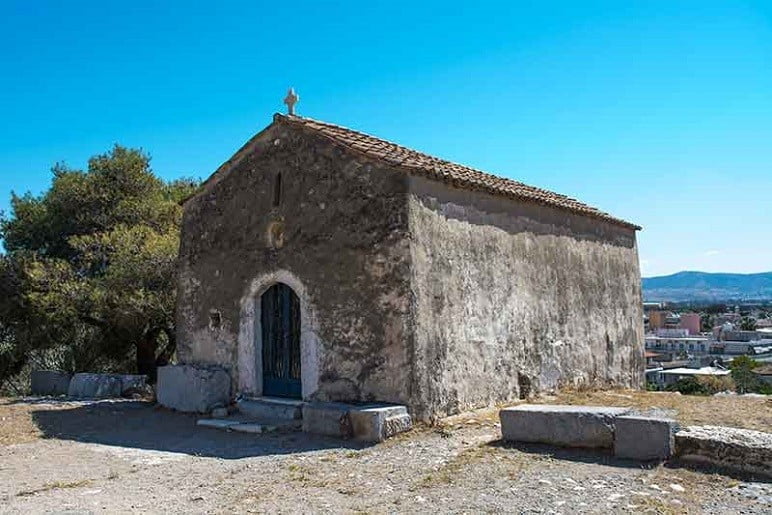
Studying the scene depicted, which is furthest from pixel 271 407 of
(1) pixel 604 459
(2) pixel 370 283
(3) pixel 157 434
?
(1) pixel 604 459

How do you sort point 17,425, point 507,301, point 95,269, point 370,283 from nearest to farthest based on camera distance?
point 370,283 → point 17,425 → point 507,301 → point 95,269

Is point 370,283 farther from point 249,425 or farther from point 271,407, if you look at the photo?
point 249,425

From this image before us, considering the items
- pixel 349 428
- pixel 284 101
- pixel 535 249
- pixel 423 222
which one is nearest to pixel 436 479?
pixel 349 428

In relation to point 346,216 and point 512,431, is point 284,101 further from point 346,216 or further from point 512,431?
point 512,431

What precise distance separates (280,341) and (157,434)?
7.77 feet

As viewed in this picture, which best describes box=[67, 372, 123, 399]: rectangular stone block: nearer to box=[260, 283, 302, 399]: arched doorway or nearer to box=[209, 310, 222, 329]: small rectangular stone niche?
box=[209, 310, 222, 329]: small rectangular stone niche

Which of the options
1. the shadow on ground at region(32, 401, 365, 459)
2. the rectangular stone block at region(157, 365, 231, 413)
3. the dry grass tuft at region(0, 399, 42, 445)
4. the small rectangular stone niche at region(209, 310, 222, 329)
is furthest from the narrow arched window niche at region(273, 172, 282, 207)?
the dry grass tuft at region(0, 399, 42, 445)

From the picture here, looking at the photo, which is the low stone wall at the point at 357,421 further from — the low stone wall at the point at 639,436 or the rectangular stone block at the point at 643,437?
the rectangular stone block at the point at 643,437

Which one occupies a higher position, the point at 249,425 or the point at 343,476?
the point at 249,425

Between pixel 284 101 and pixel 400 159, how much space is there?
3056 millimetres

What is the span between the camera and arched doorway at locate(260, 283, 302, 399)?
10844 millimetres

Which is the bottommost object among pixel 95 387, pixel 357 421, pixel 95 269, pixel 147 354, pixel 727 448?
pixel 727 448

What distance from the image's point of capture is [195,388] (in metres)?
11.4

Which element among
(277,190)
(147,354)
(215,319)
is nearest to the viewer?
(277,190)
